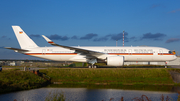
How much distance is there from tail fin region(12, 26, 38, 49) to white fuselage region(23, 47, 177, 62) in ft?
4.94

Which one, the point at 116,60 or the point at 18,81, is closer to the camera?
the point at 18,81

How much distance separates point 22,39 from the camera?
30.5 metres

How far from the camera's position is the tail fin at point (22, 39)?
30500 mm

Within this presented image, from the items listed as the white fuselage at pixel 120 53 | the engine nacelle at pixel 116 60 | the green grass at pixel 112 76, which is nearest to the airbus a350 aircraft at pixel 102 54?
the white fuselage at pixel 120 53

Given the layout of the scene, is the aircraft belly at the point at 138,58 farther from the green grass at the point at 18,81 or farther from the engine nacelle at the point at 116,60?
the green grass at the point at 18,81

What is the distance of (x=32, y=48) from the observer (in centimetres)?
3016

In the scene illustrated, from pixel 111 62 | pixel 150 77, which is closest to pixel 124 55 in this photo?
pixel 111 62

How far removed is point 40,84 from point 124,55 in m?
14.0

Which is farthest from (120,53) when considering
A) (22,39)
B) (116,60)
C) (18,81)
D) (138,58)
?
(22,39)

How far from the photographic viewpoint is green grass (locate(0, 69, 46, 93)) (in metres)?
18.0

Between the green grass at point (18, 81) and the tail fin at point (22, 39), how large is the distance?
9334 millimetres

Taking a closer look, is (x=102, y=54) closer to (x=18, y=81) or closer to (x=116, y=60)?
(x=116, y=60)

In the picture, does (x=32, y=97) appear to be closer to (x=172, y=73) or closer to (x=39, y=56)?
(x=39, y=56)

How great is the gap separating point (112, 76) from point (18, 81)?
11759 mm
